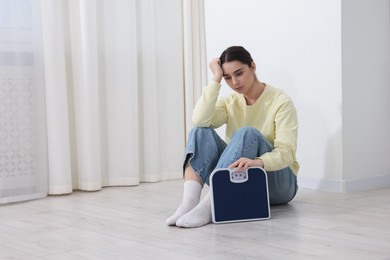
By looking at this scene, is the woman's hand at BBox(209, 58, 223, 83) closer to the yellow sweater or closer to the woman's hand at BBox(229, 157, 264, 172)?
the yellow sweater

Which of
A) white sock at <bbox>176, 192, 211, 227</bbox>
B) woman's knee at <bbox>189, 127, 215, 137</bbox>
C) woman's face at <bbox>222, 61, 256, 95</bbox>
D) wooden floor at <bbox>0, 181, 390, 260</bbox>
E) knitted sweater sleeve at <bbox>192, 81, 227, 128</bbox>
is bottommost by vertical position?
wooden floor at <bbox>0, 181, 390, 260</bbox>

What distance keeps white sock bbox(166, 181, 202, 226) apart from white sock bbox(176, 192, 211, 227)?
0.11ft

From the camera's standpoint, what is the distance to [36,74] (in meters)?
2.80

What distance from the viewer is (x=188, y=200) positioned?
6.79 ft

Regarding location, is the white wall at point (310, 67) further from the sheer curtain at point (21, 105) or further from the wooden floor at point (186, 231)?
the sheer curtain at point (21, 105)

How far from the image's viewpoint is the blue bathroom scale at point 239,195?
1.99m

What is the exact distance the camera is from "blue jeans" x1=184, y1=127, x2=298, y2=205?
79.6 inches

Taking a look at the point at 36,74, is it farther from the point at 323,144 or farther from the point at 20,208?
the point at 323,144

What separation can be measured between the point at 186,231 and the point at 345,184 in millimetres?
1011

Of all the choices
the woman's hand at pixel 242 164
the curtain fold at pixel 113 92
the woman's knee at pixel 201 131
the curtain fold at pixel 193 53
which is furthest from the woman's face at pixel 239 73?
the curtain fold at pixel 193 53

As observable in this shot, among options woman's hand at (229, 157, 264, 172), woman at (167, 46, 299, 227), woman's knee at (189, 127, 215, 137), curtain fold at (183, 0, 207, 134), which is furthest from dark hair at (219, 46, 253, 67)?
curtain fold at (183, 0, 207, 134)

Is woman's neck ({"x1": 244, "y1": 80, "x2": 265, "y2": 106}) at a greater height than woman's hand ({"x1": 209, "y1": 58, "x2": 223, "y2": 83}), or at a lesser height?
lesser

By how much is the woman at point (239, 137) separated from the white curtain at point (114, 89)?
891mm

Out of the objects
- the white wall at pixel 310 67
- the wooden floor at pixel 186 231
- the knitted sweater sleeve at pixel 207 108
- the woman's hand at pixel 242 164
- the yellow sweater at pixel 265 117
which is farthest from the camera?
the white wall at pixel 310 67
